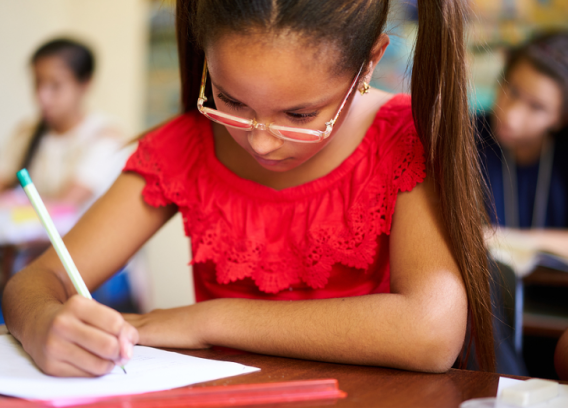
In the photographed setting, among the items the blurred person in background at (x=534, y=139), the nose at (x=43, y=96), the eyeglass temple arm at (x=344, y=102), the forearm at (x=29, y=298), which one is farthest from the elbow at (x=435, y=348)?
the nose at (x=43, y=96)

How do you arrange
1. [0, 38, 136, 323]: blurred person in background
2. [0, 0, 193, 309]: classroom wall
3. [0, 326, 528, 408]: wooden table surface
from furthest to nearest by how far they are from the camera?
1. [0, 0, 193, 309]: classroom wall
2. [0, 38, 136, 323]: blurred person in background
3. [0, 326, 528, 408]: wooden table surface

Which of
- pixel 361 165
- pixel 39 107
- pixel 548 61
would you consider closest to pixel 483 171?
pixel 361 165

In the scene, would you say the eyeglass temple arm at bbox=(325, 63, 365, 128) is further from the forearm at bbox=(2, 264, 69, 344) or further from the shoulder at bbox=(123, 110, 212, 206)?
the forearm at bbox=(2, 264, 69, 344)

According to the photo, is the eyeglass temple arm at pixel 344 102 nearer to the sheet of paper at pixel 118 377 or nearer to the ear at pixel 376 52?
the ear at pixel 376 52

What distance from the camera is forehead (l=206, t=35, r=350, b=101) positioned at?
707 mm

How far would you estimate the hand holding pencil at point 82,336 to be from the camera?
1.94ft

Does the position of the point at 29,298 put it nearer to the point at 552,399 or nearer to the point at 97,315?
the point at 97,315

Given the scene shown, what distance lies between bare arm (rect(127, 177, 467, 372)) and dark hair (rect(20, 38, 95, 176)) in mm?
3017

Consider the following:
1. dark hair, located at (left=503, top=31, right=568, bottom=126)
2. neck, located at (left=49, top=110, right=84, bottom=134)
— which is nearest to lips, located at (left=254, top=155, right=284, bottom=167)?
dark hair, located at (left=503, top=31, right=568, bottom=126)

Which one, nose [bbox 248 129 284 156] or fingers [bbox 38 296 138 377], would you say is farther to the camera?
nose [bbox 248 129 284 156]

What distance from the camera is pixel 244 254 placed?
0.93 metres

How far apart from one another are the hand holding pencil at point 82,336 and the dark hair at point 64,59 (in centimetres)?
310

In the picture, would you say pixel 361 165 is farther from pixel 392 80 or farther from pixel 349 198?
pixel 392 80

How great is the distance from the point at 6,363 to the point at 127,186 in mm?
399
